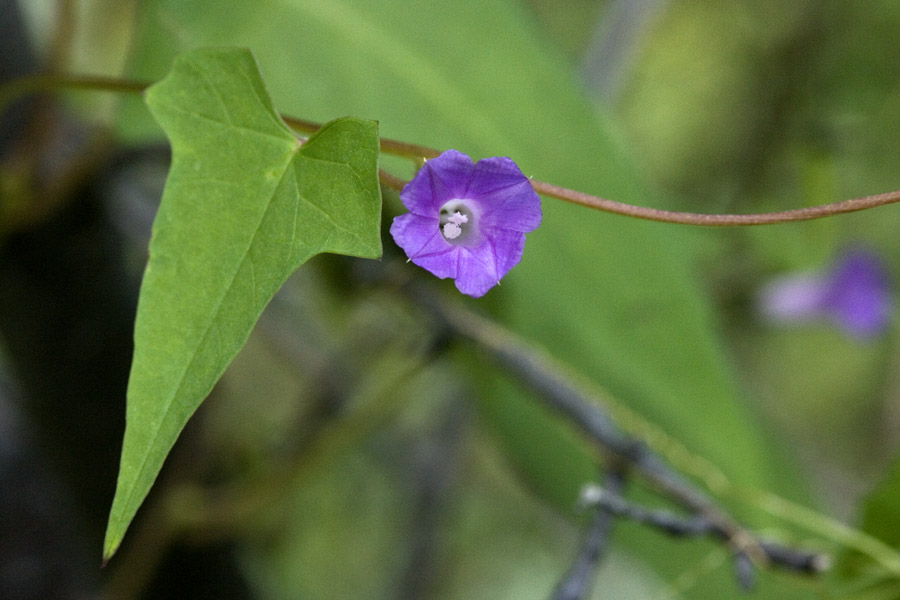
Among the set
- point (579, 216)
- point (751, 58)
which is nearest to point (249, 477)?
point (579, 216)

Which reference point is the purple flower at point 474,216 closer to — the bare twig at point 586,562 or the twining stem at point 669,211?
the twining stem at point 669,211

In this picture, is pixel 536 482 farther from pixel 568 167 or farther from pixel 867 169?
pixel 867 169

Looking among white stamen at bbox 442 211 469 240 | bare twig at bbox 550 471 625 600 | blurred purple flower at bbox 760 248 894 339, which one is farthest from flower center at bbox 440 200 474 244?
blurred purple flower at bbox 760 248 894 339

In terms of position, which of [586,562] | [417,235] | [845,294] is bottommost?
[586,562]

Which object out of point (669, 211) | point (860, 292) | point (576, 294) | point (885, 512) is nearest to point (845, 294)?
point (860, 292)

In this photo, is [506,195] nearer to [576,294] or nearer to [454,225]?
[454,225]

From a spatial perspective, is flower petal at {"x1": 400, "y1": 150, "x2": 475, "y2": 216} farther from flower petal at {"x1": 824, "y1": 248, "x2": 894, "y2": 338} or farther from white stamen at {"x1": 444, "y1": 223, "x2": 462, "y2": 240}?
flower petal at {"x1": 824, "y1": 248, "x2": 894, "y2": 338}

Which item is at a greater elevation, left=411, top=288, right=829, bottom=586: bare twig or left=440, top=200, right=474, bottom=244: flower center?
left=440, top=200, right=474, bottom=244: flower center
